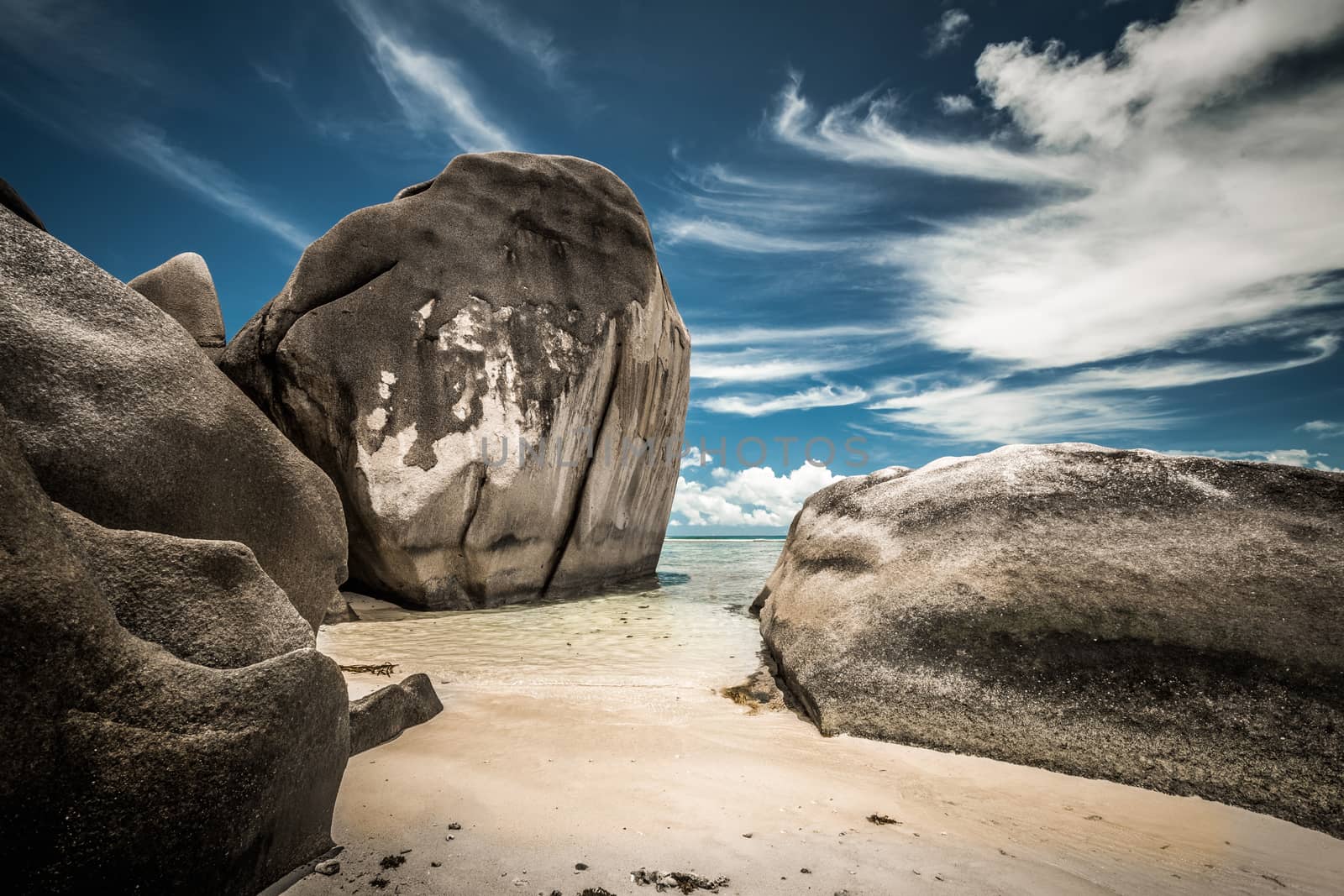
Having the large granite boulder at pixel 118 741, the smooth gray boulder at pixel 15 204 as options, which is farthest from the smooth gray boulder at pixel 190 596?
the smooth gray boulder at pixel 15 204

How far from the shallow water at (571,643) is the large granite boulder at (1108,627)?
1.45 metres

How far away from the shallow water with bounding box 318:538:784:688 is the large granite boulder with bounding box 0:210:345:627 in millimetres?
2479

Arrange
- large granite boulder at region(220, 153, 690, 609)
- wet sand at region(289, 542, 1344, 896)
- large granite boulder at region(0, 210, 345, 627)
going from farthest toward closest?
large granite boulder at region(220, 153, 690, 609), large granite boulder at region(0, 210, 345, 627), wet sand at region(289, 542, 1344, 896)

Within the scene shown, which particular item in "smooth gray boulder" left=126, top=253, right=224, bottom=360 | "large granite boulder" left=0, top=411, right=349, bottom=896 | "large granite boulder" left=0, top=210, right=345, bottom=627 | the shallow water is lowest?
the shallow water

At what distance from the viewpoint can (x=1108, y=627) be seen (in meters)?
3.41

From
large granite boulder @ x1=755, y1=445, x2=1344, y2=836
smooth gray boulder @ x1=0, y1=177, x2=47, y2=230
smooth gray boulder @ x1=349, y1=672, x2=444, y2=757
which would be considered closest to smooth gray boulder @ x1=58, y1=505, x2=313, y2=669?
smooth gray boulder @ x1=349, y1=672, x2=444, y2=757

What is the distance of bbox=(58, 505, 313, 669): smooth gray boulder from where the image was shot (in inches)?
72.9

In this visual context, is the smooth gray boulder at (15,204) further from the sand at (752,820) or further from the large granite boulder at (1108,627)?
the large granite boulder at (1108,627)

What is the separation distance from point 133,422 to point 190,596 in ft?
3.02

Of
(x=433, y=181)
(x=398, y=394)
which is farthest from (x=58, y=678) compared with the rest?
(x=433, y=181)

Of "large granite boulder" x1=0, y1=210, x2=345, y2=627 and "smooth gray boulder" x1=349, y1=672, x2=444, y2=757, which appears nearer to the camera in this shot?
"large granite boulder" x1=0, y1=210, x2=345, y2=627

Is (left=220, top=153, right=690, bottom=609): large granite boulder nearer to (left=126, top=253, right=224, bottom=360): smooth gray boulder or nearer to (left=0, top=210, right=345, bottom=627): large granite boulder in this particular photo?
(left=126, top=253, right=224, bottom=360): smooth gray boulder

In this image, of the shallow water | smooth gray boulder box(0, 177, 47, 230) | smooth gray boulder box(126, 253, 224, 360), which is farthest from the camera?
smooth gray boulder box(126, 253, 224, 360)

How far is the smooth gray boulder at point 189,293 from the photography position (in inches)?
347
